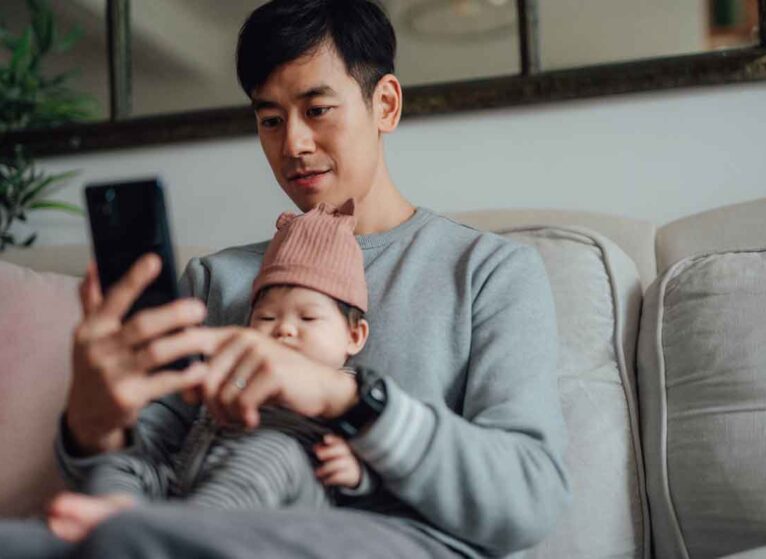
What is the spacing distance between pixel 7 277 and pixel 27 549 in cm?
86

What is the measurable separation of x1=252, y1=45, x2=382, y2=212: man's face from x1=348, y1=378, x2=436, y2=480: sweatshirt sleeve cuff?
1.40ft

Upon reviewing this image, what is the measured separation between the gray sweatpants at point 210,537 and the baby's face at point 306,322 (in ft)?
0.82

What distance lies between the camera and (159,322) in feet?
2.47

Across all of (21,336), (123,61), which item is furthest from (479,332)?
(123,61)

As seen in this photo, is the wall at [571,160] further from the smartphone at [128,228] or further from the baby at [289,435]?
the smartphone at [128,228]

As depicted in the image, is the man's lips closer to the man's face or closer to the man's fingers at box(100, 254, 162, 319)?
the man's face

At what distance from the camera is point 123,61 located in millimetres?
1965

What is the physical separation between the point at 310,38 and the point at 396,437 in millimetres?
599

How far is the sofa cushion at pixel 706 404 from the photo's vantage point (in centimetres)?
112

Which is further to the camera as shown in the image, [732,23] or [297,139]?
[732,23]

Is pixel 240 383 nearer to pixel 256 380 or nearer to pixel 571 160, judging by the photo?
pixel 256 380

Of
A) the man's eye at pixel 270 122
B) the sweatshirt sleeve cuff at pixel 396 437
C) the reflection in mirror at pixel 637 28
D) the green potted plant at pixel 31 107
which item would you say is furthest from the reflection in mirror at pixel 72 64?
the sweatshirt sleeve cuff at pixel 396 437

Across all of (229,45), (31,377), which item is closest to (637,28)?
(229,45)

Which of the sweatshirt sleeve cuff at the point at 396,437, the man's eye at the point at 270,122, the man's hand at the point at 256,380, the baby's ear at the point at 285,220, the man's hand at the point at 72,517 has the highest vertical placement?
the man's eye at the point at 270,122
